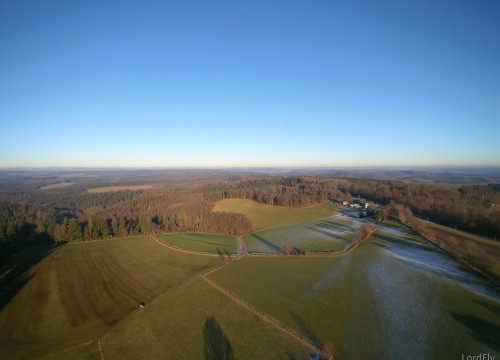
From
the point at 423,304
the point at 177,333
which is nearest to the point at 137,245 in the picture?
the point at 177,333

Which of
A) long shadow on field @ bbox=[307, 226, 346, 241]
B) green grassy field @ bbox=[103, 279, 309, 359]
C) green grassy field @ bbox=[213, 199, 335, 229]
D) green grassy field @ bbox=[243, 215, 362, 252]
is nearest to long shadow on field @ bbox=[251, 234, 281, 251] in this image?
green grassy field @ bbox=[243, 215, 362, 252]

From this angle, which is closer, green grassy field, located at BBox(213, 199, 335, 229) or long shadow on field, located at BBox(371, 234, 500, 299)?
long shadow on field, located at BBox(371, 234, 500, 299)

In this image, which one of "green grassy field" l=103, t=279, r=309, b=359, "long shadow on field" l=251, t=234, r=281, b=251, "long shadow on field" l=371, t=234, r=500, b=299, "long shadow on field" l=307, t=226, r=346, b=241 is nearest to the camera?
"green grassy field" l=103, t=279, r=309, b=359

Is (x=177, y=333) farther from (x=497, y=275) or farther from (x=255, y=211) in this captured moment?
(x=255, y=211)

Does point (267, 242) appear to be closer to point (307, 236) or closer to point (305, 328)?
point (307, 236)

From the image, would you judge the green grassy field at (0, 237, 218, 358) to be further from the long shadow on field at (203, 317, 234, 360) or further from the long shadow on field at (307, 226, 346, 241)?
the long shadow on field at (307, 226, 346, 241)

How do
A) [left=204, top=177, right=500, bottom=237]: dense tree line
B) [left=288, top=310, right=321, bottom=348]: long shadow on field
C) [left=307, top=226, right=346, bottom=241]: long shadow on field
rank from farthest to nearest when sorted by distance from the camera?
[left=204, top=177, right=500, bottom=237]: dense tree line < [left=307, top=226, right=346, bottom=241]: long shadow on field < [left=288, top=310, right=321, bottom=348]: long shadow on field

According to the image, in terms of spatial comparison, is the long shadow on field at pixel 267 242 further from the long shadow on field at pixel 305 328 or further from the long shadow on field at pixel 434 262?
the long shadow on field at pixel 305 328
